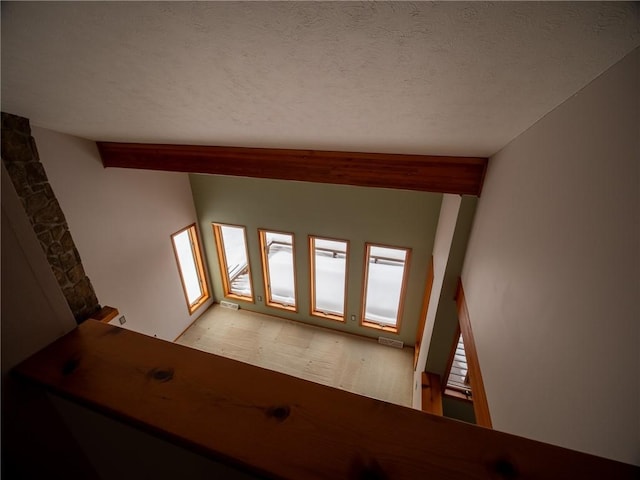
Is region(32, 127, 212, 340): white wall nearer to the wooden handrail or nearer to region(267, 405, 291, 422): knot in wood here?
the wooden handrail

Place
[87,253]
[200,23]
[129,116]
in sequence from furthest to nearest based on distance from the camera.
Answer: [87,253] < [129,116] < [200,23]

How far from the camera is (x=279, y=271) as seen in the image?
20.2 feet

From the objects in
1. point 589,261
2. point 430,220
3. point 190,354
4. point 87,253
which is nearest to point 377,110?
point 589,261

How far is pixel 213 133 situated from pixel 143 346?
1646 millimetres

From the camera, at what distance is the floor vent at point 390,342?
4.18m

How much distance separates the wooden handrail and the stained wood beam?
6.37 ft

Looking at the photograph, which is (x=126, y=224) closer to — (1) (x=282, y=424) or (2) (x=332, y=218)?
(2) (x=332, y=218)

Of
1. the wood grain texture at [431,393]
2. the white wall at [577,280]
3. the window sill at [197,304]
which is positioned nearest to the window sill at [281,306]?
the window sill at [197,304]

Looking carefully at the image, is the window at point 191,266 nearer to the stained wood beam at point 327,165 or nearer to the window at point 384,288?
the stained wood beam at point 327,165

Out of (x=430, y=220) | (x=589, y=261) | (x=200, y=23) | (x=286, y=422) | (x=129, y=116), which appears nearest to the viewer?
(x=286, y=422)

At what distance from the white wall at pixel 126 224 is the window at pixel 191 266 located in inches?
4.8

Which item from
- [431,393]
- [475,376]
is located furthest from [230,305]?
[475,376]

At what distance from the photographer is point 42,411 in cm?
53

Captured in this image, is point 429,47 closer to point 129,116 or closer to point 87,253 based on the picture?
point 129,116
